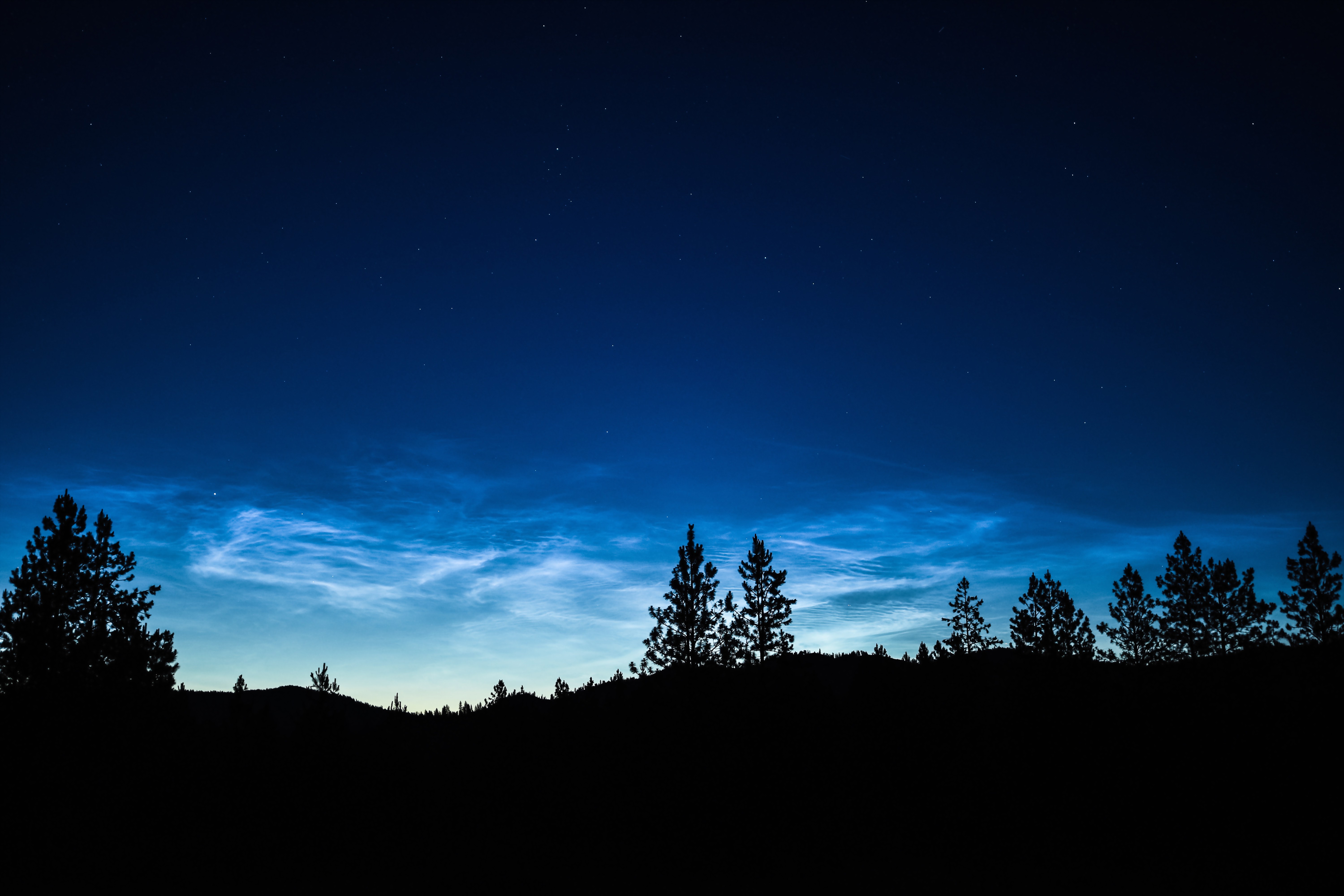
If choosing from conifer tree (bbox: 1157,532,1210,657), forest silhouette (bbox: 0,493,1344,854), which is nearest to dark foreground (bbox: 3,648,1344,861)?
forest silhouette (bbox: 0,493,1344,854)

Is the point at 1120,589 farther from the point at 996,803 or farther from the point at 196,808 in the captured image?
the point at 196,808

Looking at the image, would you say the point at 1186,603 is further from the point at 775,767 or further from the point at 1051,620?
the point at 775,767

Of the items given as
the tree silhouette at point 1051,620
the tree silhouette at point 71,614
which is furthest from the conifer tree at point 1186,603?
the tree silhouette at point 71,614

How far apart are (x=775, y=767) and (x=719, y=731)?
2.07 meters

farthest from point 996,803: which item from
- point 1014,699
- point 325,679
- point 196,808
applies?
point 325,679

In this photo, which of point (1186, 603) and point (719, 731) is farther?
point (1186, 603)

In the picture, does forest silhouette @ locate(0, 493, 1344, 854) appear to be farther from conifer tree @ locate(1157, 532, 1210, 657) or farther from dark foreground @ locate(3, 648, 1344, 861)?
conifer tree @ locate(1157, 532, 1210, 657)

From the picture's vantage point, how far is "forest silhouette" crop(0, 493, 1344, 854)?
69.1 feet

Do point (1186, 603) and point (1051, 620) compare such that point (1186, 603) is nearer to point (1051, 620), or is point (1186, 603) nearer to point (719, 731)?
point (1051, 620)

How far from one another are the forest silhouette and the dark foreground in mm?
70

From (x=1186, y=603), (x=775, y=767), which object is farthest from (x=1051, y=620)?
(x=775, y=767)

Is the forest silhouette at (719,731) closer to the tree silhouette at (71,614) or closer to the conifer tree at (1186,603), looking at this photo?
the tree silhouette at (71,614)

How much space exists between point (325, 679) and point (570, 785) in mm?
23328

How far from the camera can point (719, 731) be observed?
2325cm
